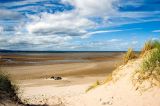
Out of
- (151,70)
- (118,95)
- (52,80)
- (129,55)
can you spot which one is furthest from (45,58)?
(151,70)

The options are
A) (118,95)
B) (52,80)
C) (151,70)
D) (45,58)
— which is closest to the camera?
(151,70)

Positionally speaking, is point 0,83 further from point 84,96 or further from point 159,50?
point 159,50

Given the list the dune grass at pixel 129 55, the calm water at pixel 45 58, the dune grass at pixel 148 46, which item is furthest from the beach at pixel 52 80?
the calm water at pixel 45 58

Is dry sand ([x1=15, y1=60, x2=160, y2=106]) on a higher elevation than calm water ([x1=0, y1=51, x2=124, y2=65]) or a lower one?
higher

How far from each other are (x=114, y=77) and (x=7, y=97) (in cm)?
489

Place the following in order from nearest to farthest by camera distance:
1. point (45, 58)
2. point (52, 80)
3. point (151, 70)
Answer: point (151, 70) < point (52, 80) < point (45, 58)

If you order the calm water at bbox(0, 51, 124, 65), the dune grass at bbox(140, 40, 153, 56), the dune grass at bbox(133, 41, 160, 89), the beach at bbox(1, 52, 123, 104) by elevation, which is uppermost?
the dune grass at bbox(140, 40, 153, 56)

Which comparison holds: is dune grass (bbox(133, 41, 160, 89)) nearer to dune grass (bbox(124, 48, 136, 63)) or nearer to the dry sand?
the dry sand

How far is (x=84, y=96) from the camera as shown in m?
13.9

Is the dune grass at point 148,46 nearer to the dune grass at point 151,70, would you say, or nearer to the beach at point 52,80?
the beach at point 52,80

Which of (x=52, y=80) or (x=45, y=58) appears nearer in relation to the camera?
(x=52, y=80)

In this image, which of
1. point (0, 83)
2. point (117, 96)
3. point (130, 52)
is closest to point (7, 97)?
point (0, 83)

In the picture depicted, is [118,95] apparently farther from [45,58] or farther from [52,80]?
[45,58]

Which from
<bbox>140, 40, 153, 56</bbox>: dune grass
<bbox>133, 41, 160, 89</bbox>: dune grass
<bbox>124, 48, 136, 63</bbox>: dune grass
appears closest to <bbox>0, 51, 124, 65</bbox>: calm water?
<bbox>124, 48, 136, 63</bbox>: dune grass
